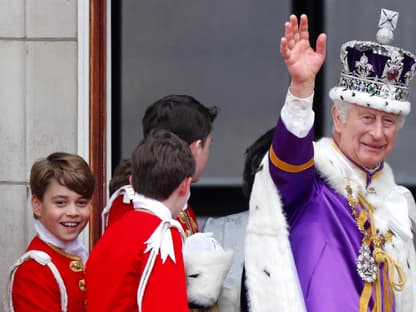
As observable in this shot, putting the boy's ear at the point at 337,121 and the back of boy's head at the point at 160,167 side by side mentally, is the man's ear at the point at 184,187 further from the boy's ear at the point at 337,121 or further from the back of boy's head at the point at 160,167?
the boy's ear at the point at 337,121

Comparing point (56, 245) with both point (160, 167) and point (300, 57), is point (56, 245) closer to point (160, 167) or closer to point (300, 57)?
point (160, 167)

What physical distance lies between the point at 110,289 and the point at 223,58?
253 cm

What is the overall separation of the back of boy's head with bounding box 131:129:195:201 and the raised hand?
0.37 meters

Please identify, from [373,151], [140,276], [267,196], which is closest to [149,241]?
[140,276]

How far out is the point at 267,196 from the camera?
3.74 meters

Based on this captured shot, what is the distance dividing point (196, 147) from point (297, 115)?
18.9 inches

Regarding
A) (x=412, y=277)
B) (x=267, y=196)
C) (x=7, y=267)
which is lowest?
(x=7, y=267)

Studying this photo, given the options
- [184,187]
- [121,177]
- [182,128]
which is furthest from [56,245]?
[184,187]

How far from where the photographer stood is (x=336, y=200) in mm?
3822

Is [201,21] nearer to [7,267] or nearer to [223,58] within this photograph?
[223,58]

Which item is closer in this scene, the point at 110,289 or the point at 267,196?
the point at 110,289

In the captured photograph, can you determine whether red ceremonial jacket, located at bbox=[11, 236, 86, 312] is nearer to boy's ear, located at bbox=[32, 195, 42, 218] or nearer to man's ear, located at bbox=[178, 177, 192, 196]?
boy's ear, located at bbox=[32, 195, 42, 218]

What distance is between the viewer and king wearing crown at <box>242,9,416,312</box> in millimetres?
→ 3650

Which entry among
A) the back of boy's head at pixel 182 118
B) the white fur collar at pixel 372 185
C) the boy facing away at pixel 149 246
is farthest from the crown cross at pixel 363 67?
the boy facing away at pixel 149 246
